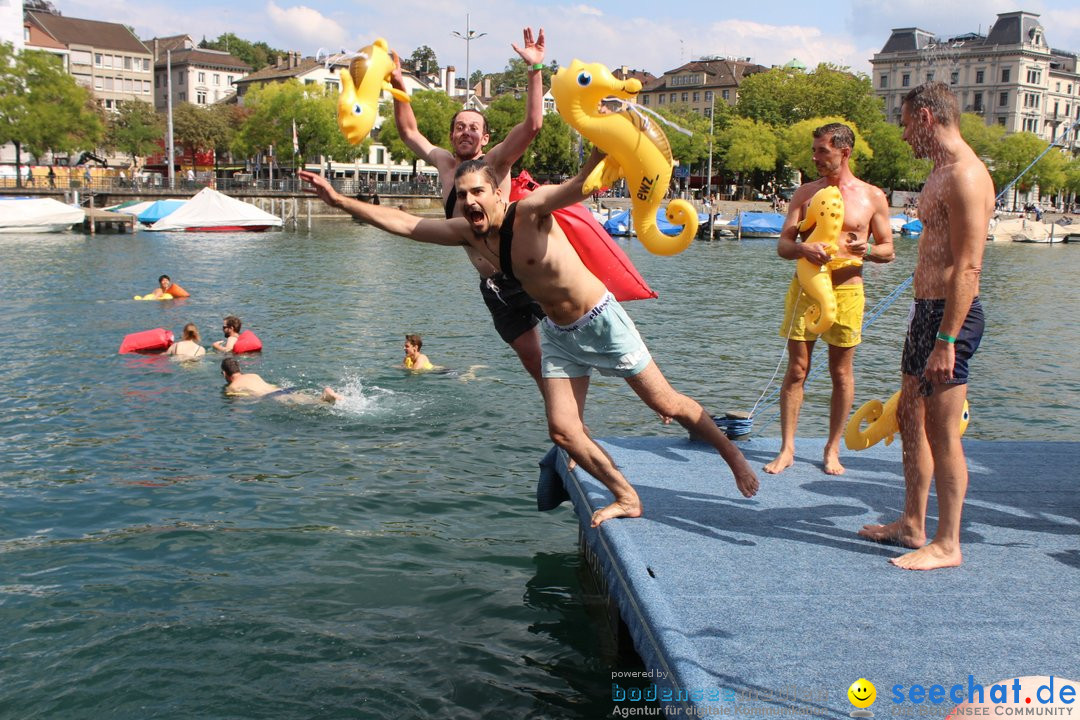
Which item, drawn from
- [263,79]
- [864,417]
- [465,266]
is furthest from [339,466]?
[263,79]

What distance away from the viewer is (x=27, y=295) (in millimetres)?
25516

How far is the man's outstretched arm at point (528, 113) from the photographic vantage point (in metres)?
5.92

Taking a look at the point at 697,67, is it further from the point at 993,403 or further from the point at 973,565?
the point at 973,565

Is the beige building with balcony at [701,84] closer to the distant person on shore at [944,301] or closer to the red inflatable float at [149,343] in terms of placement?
the red inflatable float at [149,343]

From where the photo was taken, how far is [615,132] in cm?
543

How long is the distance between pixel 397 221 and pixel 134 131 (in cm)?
9471

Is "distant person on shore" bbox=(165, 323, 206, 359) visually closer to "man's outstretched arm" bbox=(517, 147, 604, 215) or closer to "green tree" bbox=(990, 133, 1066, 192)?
"man's outstretched arm" bbox=(517, 147, 604, 215)

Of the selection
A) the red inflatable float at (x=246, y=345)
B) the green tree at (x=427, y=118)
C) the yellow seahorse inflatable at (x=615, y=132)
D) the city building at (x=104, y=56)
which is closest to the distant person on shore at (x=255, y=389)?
the red inflatable float at (x=246, y=345)

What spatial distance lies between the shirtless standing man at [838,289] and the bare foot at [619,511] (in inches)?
63.6

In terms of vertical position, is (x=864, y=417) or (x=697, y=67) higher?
(x=697, y=67)

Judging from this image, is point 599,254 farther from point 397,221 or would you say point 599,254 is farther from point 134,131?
point 134,131

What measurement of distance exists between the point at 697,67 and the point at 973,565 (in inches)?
5540

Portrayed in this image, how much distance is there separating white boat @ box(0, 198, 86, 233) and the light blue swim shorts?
49968 mm

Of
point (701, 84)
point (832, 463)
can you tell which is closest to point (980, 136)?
point (701, 84)
